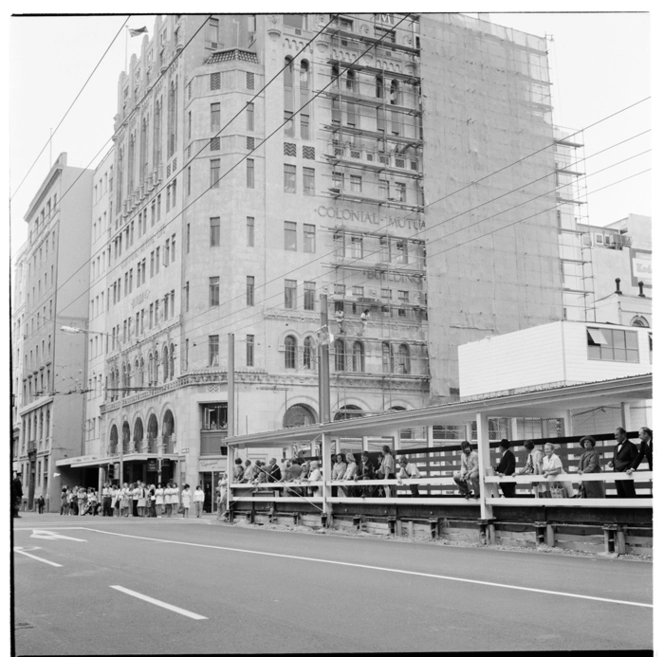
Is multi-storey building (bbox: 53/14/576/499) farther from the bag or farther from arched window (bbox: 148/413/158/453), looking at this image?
the bag

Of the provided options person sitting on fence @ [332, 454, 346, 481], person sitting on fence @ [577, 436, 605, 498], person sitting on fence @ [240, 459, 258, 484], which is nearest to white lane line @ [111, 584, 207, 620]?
person sitting on fence @ [577, 436, 605, 498]

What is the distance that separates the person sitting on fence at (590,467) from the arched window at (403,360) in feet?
146

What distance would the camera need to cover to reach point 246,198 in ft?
194

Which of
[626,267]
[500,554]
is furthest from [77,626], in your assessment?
[626,267]

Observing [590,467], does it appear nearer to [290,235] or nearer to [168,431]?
[290,235]

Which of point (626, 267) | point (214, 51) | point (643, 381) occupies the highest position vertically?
point (214, 51)

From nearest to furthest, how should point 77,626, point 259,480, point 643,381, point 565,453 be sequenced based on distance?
point 77,626 < point 643,381 < point 565,453 < point 259,480

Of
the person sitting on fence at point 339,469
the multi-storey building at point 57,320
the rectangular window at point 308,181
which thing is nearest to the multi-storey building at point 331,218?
the rectangular window at point 308,181

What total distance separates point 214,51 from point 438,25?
15.3 meters

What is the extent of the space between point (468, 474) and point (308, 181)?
43680mm

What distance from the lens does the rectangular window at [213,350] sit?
58.2 m

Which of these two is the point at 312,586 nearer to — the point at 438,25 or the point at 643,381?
the point at 643,381

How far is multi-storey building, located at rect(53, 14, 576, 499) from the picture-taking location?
5859 centimetres

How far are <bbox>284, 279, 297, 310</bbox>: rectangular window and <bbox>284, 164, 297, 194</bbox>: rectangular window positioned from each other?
6.12m
